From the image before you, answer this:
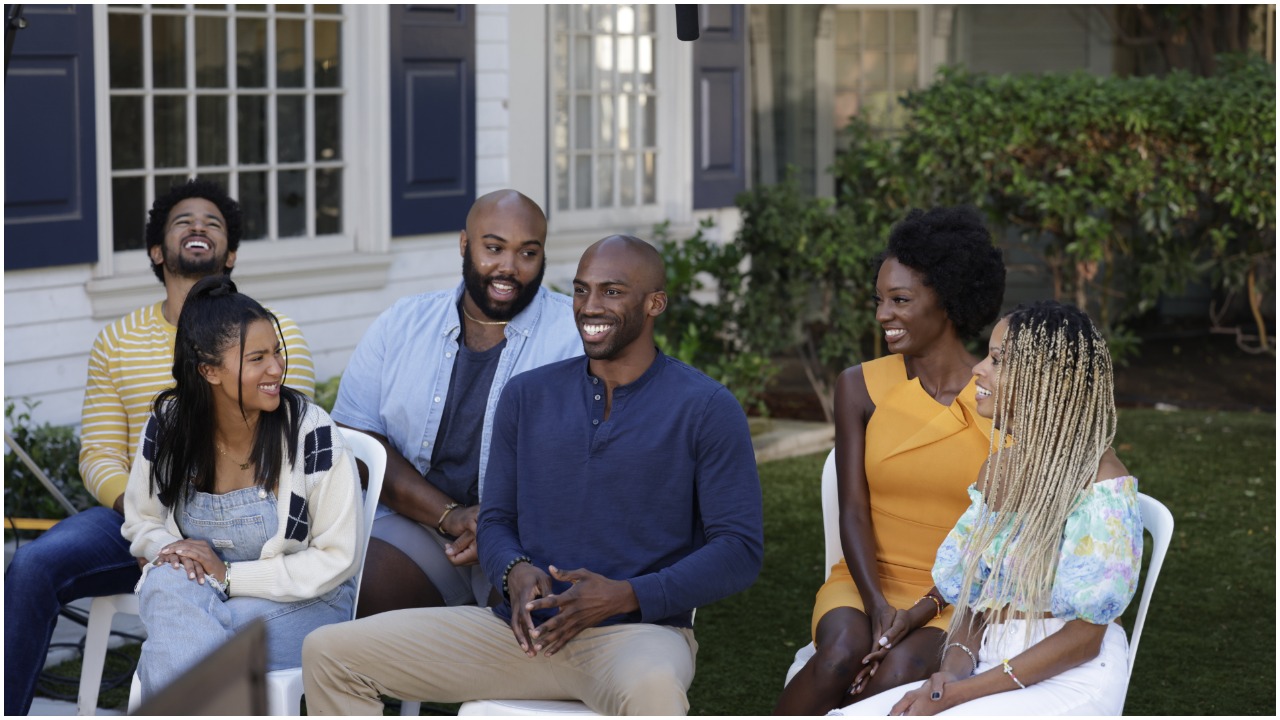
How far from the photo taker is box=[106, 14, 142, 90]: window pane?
576cm

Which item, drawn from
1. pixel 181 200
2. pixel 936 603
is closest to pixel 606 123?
pixel 181 200

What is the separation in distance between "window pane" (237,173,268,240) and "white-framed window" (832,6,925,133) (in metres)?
5.87

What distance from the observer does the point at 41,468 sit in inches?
197

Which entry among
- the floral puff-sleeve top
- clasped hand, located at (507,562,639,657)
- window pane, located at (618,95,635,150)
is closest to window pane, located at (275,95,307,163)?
window pane, located at (618,95,635,150)

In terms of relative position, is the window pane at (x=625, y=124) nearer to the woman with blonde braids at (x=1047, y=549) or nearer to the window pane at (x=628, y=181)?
the window pane at (x=628, y=181)

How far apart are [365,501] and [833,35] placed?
849 centimetres

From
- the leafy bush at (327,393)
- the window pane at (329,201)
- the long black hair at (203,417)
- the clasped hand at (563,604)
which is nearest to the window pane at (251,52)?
the window pane at (329,201)

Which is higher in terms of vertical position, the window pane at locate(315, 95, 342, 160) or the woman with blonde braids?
the window pane at locate(315, 95, 342, 160)

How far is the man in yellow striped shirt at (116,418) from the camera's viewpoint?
130 inches

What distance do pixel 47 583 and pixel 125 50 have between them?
10.1ft

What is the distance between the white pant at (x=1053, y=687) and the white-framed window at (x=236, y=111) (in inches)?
165

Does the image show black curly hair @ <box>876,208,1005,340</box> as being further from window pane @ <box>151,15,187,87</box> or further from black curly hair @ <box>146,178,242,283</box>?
window pane @ <box>151,15,187,87</box>

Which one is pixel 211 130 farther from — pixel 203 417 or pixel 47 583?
pixel 203 417

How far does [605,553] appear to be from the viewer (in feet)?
9.59
